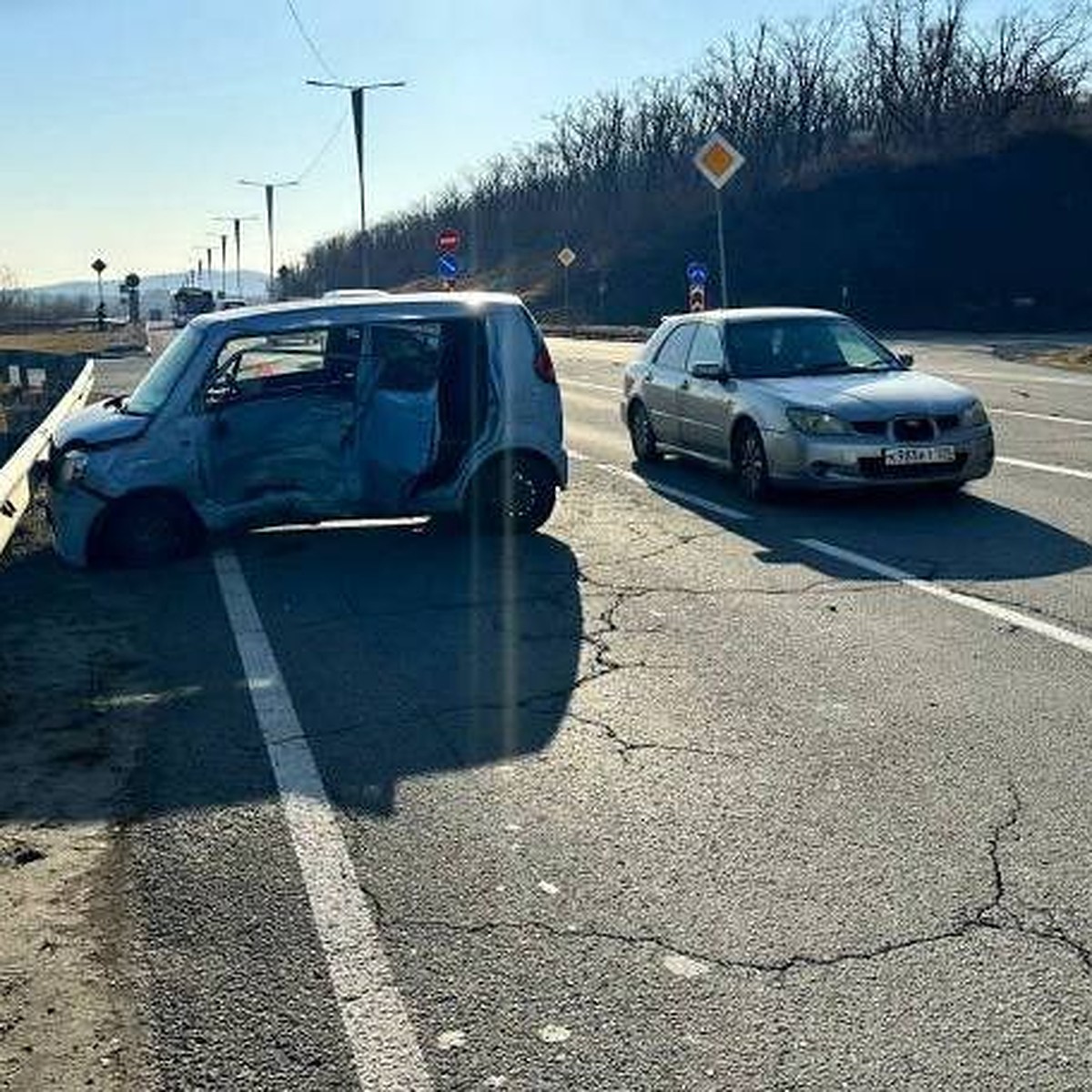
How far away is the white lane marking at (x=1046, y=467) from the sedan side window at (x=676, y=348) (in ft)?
10.1

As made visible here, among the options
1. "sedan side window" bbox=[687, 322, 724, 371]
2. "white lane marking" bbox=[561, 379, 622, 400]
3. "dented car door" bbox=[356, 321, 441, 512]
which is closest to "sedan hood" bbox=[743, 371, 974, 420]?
"sedan side window" bbox=[687, 322, 724, 371]

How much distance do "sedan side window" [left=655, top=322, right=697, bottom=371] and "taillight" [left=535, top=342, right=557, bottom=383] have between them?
3.27m

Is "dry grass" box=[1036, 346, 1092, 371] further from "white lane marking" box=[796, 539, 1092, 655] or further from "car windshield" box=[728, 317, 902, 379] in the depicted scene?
"white lane marking" box=[796, 539, 1092, 655]

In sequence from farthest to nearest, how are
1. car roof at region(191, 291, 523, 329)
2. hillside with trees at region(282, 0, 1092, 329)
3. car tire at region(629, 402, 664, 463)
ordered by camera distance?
hillside with trees at region(282, 0, 1092, 329) < car tire at region(629, 402, 664, 463) < car roof at region(191, 291, 523, 329)

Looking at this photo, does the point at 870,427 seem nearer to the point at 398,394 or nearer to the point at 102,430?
the point at 398,394

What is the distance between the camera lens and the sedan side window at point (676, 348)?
13.1 metres

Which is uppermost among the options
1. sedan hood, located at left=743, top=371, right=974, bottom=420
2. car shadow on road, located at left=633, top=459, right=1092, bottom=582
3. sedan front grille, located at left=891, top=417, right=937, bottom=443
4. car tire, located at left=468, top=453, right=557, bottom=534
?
sedan hood, located at left=743, top=371, right=974, bottom=420

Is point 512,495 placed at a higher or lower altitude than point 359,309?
lower

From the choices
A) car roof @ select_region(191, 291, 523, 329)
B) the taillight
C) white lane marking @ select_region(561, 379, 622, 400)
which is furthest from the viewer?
white lane marking @ select_region(561, 379, 622, 400)

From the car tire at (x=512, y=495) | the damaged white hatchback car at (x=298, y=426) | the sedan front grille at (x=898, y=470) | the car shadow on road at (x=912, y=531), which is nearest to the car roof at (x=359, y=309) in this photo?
the damaged white hatchback car at (x=298, y=426)

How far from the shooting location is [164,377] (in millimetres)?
9625

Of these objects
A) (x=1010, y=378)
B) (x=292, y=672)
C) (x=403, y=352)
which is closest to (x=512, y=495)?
(x=403, y=352)

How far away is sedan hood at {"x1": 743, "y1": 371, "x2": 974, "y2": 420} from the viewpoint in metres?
10.6

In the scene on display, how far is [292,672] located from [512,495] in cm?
359
